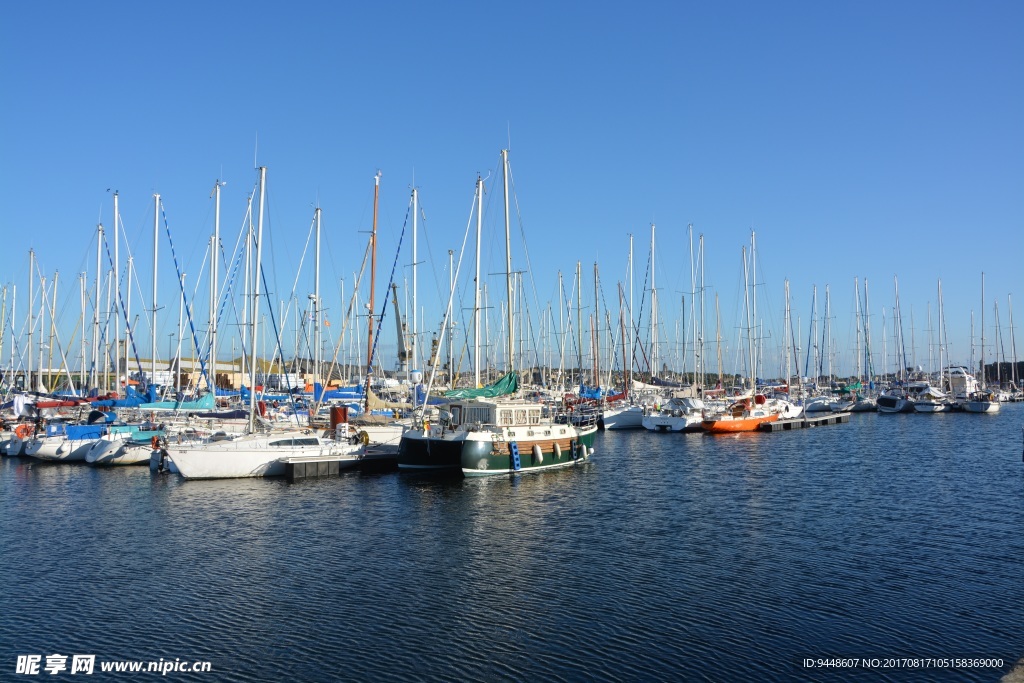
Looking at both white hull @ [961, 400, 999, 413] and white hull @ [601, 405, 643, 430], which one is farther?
white hull @ [961, 400, 999, 413]

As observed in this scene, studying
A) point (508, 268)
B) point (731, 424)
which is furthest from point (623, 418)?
point (508, 268)

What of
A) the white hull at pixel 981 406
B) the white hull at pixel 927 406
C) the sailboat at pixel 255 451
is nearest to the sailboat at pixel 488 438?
the sailboat at pixel 255 451

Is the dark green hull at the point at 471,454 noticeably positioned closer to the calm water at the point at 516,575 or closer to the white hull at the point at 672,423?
the calm water at the point at 516,575

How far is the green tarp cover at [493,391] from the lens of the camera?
46.4 metres

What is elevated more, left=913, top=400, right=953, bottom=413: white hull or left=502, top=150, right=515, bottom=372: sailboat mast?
left=502, top=150, right=515, bottom=372: sailboat mast

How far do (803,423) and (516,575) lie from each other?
66.1 metres

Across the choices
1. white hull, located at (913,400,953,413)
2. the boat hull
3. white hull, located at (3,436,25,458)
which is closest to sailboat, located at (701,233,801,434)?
the boat hull

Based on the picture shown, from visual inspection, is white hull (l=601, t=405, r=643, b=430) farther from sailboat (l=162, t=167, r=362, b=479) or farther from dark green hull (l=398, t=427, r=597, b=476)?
sailboat (l=162, t=167, r=362, b=479)

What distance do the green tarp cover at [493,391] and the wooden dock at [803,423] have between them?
39290mm

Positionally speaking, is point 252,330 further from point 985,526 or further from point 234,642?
point 985,526

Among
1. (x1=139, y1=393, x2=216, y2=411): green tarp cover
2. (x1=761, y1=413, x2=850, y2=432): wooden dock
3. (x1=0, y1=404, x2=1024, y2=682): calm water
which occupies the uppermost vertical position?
(x1=139, y1=393, x2=216, y2=411): green tarp cover

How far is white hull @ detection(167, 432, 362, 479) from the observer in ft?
139

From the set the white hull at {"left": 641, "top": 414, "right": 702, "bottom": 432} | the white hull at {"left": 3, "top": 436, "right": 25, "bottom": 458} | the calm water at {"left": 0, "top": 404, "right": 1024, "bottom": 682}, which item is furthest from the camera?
the white hull at {"left": 641, "top": 414, "right": 702, "bottom": 432}

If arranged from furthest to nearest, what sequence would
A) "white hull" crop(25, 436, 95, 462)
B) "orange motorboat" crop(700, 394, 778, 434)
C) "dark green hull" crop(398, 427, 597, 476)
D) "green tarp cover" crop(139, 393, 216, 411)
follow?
"orange motorboat" crop(700, 394, 778, 434) → "green tarp cover" crop(139, 393, 216, 411) → "white hull" crop(25, 436, 95, 462) → "dark green hull" crop(398, 427, 597, 476)
